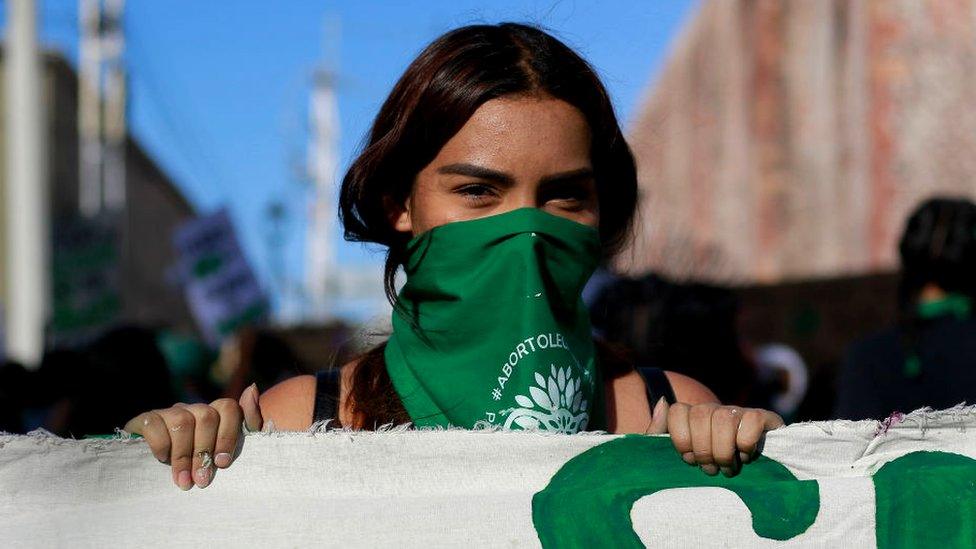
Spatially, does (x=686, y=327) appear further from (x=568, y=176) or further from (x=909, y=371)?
(x=568, y=176)

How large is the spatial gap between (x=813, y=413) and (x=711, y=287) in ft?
4.92

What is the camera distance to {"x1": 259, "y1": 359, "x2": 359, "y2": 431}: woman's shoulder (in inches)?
71.7

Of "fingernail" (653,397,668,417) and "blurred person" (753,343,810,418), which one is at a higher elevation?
"fingernail" (653,397,668,417)

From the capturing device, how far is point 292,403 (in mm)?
1841

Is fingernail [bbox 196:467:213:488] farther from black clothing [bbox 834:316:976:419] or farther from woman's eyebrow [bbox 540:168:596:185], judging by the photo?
black clothing [bbox 834:316:976:419]

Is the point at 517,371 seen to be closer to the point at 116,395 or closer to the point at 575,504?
the point at 575,504

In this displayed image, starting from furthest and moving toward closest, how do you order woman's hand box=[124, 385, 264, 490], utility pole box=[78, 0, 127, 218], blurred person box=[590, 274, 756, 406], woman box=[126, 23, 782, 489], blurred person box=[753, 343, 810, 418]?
utility pole box=[78, 0, 127, 218] < blurred person box=[753, 343, 810, 418] < blurred person box=[590, 274, 756, 406] < woman box=[126, 23, 782, 489] < woman's hand box=[124, 385, 264, 490]

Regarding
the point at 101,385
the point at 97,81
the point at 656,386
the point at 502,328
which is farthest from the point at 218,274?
the point at 97,81

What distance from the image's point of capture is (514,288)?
5.80 feet

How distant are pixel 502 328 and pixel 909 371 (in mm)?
1857

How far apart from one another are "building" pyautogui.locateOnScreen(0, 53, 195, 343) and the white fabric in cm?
779

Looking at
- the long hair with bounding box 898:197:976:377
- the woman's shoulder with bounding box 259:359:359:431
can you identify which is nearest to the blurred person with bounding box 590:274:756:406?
the long hair with bounding box 898:197:976:377

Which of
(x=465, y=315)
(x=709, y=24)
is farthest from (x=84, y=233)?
(x=709, y=24)

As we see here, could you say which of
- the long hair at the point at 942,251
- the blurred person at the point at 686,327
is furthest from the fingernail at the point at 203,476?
the long hair at the point at 942,251
